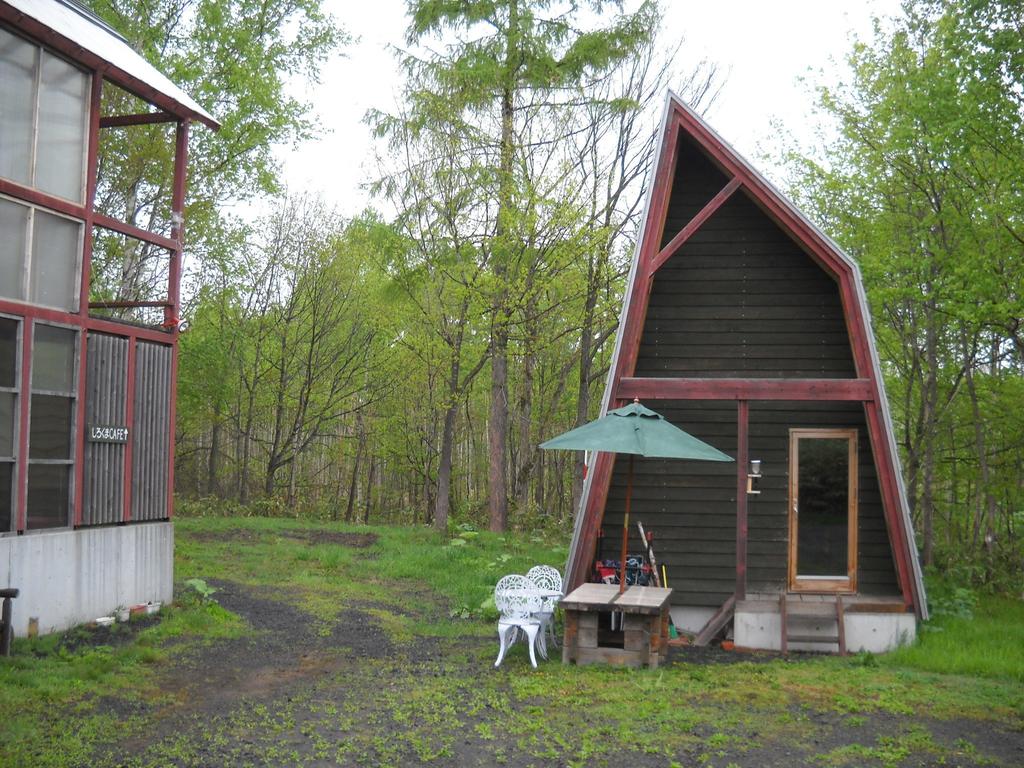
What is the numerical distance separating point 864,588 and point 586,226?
33.5 ft

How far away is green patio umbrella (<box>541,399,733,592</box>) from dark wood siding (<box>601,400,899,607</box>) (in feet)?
7.14

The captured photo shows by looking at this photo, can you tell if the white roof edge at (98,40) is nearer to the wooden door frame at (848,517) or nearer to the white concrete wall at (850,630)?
the wooden door frame at (848,517)

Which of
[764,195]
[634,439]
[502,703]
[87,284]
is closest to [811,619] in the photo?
[634,439]

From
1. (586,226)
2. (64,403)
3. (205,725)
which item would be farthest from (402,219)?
(205,725)

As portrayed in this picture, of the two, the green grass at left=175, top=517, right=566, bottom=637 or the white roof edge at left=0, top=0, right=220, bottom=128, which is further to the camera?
the green grass at left=175, top=517, right=566, bottom=637

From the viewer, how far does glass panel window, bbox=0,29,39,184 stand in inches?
359

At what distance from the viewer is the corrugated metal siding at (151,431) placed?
10.6 meters

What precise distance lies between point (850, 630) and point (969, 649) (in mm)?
1144

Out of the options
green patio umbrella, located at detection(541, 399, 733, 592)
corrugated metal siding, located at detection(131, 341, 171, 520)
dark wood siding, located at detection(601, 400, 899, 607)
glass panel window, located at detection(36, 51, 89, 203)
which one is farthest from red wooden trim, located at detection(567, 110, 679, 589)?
glass panel window, located at detection(36, 51, 89, 203)

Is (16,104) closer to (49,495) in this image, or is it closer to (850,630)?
(49,495)

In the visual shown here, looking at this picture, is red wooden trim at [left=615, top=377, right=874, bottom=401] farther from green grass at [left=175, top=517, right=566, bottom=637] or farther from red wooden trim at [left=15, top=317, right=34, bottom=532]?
red wooden trim at [left=15, top=317, right=34, bottom=532]

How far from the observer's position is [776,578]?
35.8 feet

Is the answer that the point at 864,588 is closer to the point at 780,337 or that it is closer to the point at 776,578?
the point at 776,578

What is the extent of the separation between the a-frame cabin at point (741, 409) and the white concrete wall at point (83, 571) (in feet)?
16.0
